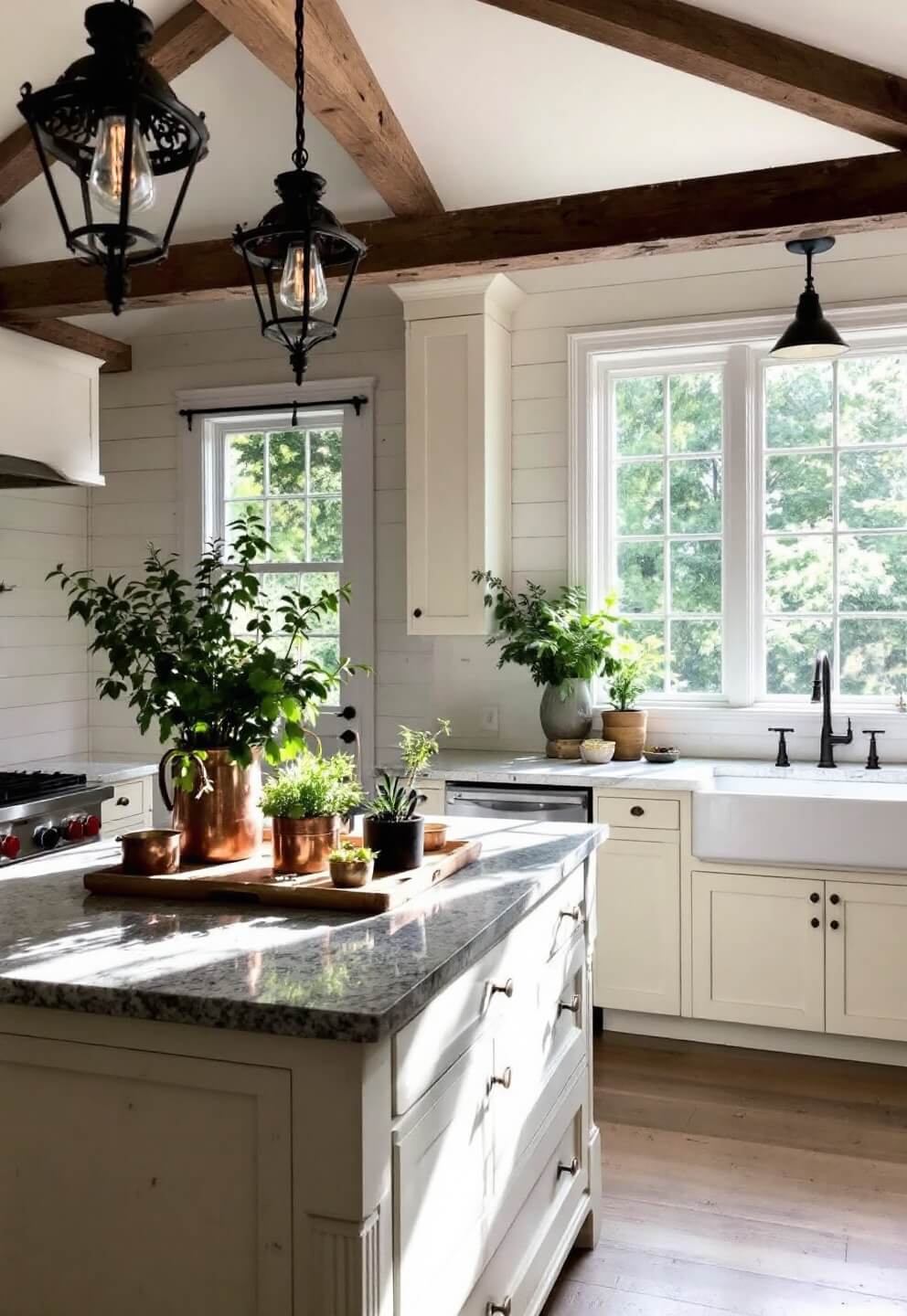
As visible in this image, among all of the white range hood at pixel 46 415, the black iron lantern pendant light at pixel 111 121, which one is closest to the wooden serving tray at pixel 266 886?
the black iron lantern pendant light at pixel 111 121

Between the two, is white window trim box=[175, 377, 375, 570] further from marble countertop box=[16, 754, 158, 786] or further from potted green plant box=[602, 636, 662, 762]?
potted green plant box=[602, 636, 662, 762]

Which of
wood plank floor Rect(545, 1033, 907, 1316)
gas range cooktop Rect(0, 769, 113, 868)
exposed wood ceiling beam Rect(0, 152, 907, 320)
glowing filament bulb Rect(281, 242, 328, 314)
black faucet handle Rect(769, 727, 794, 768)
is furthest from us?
black faucet handle Rect(769, 727, 794, 768)

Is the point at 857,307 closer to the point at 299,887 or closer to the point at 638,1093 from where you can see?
the point at 638,1093

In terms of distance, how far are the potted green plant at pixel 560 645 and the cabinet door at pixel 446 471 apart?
13 cm

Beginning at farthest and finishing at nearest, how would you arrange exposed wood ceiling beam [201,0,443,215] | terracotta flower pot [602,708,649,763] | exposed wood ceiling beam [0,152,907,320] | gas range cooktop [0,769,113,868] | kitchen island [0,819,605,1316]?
terracotta flower pot [602,708,649,763], gas range cooktop [0,769,113,868], exposed wood ceiling beam [0,152,907,320], exposed wood ceiling beam [201,0,443,215], kitchen island [0,819,605,1316]

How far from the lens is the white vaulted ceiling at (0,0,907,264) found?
3604mm

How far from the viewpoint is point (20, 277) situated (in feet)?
14.3

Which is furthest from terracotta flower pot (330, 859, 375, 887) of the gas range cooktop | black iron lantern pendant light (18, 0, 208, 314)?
the gas range cooktop

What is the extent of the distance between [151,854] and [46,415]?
2.97 metres

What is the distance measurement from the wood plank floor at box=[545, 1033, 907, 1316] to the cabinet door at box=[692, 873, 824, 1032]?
0.17 metres

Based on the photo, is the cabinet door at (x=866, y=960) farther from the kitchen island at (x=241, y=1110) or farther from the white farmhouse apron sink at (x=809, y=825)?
the kitchen island at (x=241, y=1110)

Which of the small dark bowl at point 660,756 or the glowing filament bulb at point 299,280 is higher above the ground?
the glowing filament bulb at point 299,280

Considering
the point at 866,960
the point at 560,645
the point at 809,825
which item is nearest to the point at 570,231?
the point at 560,645

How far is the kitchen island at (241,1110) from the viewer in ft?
Result: 4.54
